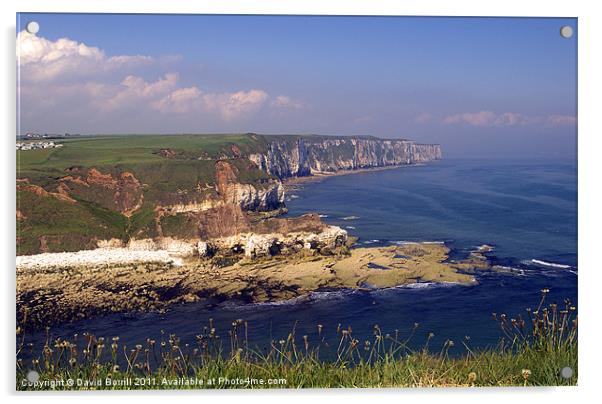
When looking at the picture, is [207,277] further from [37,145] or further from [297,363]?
[37,145]

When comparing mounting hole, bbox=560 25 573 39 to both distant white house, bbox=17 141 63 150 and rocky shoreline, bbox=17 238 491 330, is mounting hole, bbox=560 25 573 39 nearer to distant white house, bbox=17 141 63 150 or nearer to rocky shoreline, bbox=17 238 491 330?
rocky shoreline, bbox=17 238 491 330

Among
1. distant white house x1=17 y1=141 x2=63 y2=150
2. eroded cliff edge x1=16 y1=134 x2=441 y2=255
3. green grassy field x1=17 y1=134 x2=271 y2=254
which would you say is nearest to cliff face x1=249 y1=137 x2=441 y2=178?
eroded cliff edge x1=16 y1=134 x2=441 y2=255

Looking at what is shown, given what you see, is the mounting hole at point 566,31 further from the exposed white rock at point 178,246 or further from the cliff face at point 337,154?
the exposed white rock at point 178,246

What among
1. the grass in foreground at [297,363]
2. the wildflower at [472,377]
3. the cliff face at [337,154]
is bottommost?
the wildflower at [472,377]

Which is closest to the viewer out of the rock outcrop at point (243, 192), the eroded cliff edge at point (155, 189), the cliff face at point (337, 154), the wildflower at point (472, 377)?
the wildflower at point (472, 377)

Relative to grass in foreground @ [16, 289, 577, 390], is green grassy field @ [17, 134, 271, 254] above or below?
above

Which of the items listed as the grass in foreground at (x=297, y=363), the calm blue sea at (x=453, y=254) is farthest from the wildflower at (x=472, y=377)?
the calm blue sea at (x=453, y=254)
